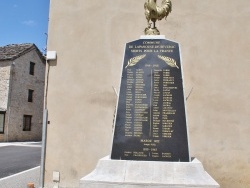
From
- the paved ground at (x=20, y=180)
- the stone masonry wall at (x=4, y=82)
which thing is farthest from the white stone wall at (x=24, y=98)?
the paved ground at (x=20, y=180)

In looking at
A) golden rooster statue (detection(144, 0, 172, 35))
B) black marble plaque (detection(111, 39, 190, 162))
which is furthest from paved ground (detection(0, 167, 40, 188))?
golden rooster statue (detection(144, 0, 172, 35))

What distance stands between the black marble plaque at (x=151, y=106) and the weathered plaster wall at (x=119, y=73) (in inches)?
88.0

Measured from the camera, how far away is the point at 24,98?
96.1ft

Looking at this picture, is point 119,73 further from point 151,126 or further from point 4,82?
point 4,82

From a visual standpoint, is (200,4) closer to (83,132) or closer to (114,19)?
(114,19)

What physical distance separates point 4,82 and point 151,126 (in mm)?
24916

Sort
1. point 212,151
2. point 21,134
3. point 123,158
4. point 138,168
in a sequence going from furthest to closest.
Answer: point 21,134, point 212,151, point 123,158, point 138,168

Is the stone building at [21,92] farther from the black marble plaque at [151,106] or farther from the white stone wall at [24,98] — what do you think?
the black marble plaque at [151,106]

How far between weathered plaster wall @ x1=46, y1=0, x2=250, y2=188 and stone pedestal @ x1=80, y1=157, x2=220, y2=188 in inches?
108

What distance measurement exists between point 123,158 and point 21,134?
82.5ft

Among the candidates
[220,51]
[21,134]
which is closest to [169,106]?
[220,51]

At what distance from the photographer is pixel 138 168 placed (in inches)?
185

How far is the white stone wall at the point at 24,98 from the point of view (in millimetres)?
27562

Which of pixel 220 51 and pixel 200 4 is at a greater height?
pixel 200 4
